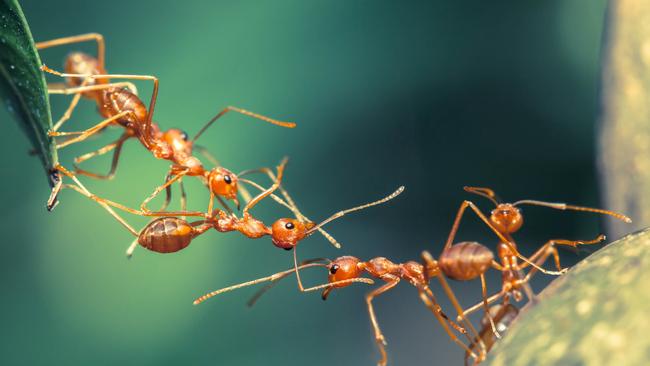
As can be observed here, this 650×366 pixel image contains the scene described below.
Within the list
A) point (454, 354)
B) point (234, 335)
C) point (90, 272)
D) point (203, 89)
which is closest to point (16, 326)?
point (90, 272)

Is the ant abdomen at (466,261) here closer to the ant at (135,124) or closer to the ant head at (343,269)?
the ant head at (343,269)

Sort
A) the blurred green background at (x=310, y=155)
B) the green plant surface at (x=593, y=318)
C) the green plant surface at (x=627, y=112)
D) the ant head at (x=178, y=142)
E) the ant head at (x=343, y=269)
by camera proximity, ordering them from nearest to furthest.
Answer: the green plant surface at (x=593, y=318) → the green plant surface at (x=627, y=112) → the ant head at (x=343, y=269) → the ant head at (x=178, y=142) → the blurred green background at (x=310, y=155)

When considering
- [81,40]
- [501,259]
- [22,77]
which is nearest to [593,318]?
[501,259]

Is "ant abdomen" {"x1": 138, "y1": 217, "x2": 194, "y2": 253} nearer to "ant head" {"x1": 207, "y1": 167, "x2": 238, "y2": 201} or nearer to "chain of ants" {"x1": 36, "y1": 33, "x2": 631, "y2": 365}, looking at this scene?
"chain of ants" {"x1": 36, "y1": 33, "x2": 631, "y2": 365}

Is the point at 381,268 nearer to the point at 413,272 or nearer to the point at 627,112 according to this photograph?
the point at 413,272

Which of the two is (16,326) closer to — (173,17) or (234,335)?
(234,335)

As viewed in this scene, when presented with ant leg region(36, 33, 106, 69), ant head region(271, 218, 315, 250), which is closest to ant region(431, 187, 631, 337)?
ant head region(271, 218, 315, 250)

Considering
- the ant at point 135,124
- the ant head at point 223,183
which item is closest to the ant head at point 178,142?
the ant at point 135,124
